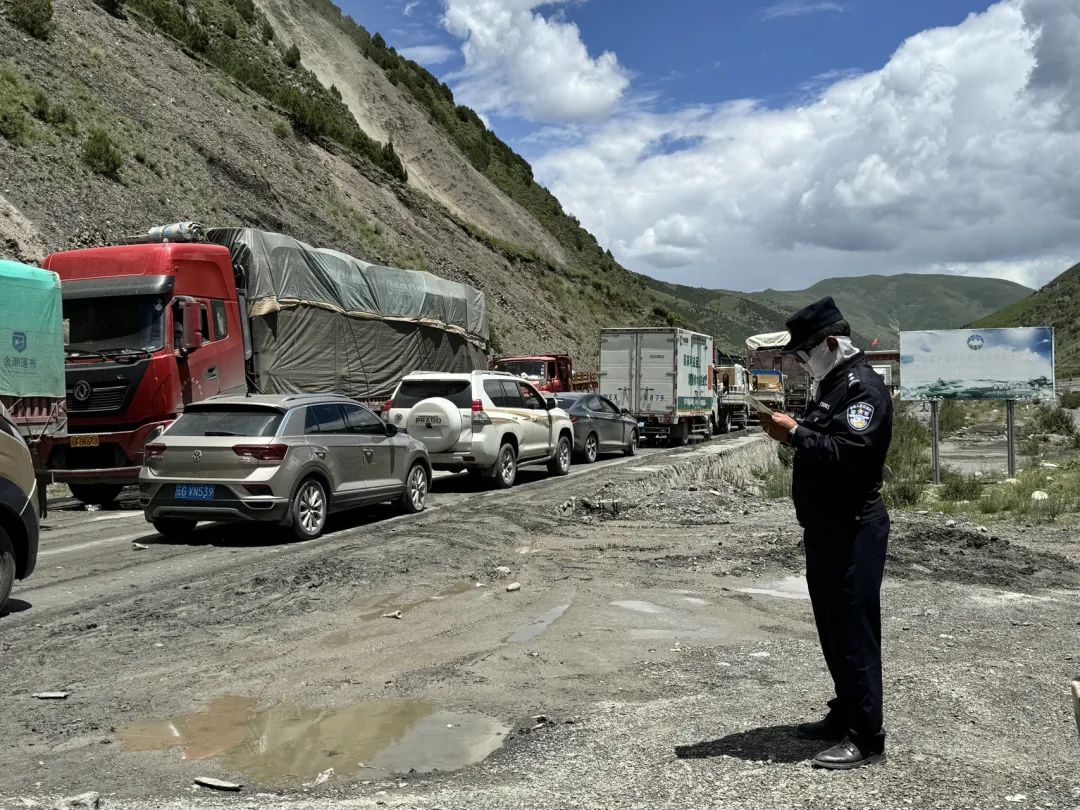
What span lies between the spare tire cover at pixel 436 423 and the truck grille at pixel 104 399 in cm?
446

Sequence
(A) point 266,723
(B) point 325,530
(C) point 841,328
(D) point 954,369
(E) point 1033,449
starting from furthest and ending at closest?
1. (E) point 1033,449
2. (D) point 954,369
3. (B) point 325,530
4. (A) point 266,723
5. (C) point 841,328

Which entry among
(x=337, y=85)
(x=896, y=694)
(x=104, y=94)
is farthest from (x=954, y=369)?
(x=337, y=85)

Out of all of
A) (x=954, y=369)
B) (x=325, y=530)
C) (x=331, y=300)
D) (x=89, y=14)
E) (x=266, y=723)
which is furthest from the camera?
(x=89, y=14)

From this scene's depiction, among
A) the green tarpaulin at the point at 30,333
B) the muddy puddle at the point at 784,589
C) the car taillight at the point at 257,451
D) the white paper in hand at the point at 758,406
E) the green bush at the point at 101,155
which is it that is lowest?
the muddy puddle at the point at 784,589

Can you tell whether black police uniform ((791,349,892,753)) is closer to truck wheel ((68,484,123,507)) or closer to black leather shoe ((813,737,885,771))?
black leather shoe ((813,737,885,771))

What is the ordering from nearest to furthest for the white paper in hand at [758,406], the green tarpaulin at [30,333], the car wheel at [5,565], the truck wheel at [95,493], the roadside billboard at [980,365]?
the white paper in hand at [758,406] < the car wheel at [5,565] < the green tarpaulin at [30,333] < the truck wheel at [95,493] < the roadside billboard at [980,365]

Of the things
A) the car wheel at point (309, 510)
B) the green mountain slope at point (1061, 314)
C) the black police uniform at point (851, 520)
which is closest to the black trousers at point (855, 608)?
the black police uniform at point (851, 520)

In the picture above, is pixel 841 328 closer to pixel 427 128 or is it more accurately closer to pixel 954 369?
pixel 954 369

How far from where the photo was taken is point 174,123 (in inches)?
1420

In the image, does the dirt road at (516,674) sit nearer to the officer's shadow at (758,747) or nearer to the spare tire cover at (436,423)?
the officer's shadow at (758,747)

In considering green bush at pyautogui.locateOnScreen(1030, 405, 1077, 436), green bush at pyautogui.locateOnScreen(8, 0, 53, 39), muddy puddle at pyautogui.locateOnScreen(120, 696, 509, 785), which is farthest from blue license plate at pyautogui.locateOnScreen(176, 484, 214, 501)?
green bush at pyautogui.locateOnScreen(8, 0, 53, 39)

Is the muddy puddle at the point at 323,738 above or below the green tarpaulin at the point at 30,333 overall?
below

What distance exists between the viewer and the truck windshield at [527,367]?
3061cm

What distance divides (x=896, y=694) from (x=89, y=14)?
39936mm
